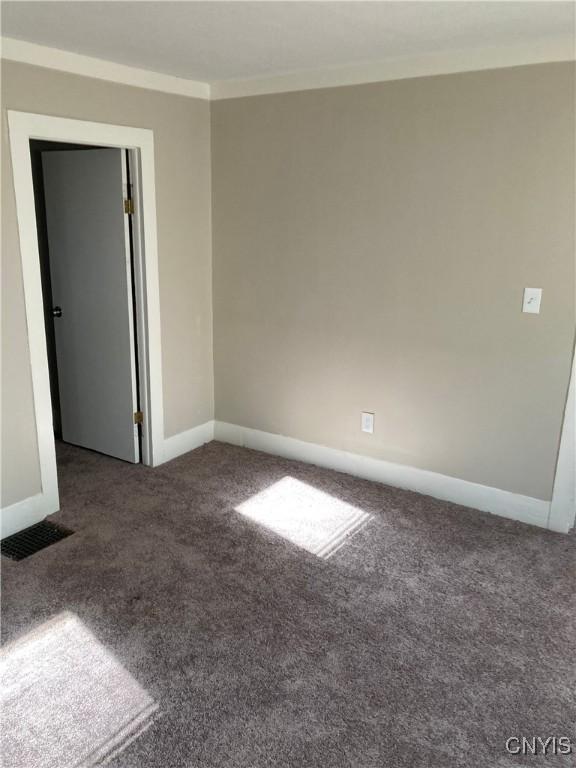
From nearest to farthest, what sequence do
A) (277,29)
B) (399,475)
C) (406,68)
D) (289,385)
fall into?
(277,29)
(406,68)
(399,475)
(289,385)

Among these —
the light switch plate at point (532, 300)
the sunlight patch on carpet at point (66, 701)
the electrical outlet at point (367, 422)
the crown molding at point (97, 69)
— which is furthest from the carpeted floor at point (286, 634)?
the crown molding at point (97, 69)

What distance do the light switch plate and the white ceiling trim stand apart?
101 centimetres

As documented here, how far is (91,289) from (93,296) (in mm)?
44

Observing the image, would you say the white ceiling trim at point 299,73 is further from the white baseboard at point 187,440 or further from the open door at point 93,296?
the white baseboard at point 187,440

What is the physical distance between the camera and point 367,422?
3646 mm

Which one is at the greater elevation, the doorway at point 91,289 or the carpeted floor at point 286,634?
the doorway at point 91,289

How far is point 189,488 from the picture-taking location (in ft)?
11.8

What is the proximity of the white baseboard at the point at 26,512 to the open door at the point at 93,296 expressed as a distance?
0.75 m

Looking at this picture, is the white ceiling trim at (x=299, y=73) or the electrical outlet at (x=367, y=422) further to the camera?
the electrical outlet at (x=367, y=422)

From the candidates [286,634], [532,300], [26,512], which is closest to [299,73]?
[532,300]

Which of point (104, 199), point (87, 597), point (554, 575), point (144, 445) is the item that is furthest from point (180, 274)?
point (554, 575)

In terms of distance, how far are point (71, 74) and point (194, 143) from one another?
2.98ft

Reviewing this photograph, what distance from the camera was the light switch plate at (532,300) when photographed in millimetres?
2945

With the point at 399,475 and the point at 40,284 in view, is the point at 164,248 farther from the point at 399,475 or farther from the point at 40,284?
the point at 399,475
